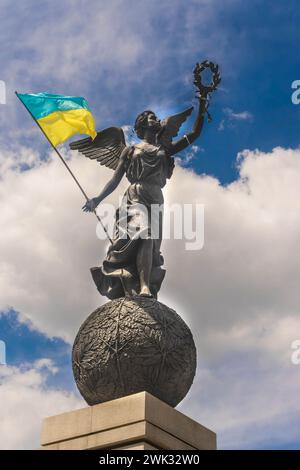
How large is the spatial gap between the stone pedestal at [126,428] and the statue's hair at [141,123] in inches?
234

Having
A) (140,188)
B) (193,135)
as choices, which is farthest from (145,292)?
(193,135)

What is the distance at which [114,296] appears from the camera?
12086 millimetres

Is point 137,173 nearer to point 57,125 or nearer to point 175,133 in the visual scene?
point 175,133

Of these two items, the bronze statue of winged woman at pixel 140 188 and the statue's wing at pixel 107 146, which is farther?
the statue's wing at pixel 107 146

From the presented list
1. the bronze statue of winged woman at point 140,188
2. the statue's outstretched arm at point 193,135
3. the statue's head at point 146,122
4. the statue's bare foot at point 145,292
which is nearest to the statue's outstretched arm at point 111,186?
the bronze statue of winged woman at point 140,188

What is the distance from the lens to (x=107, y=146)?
47.3ft

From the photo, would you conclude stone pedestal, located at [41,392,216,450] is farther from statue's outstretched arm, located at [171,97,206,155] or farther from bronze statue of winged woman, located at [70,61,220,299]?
statue's outstretched arm, located at [171,97,206,155]

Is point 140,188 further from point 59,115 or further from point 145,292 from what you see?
point 59,115

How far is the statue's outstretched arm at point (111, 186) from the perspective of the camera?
1264 cm

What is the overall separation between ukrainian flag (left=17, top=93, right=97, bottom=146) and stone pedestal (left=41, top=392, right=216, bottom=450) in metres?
6.12

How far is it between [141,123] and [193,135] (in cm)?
114

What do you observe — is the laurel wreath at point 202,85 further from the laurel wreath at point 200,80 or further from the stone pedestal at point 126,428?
the stone pedestal at point 126,428
